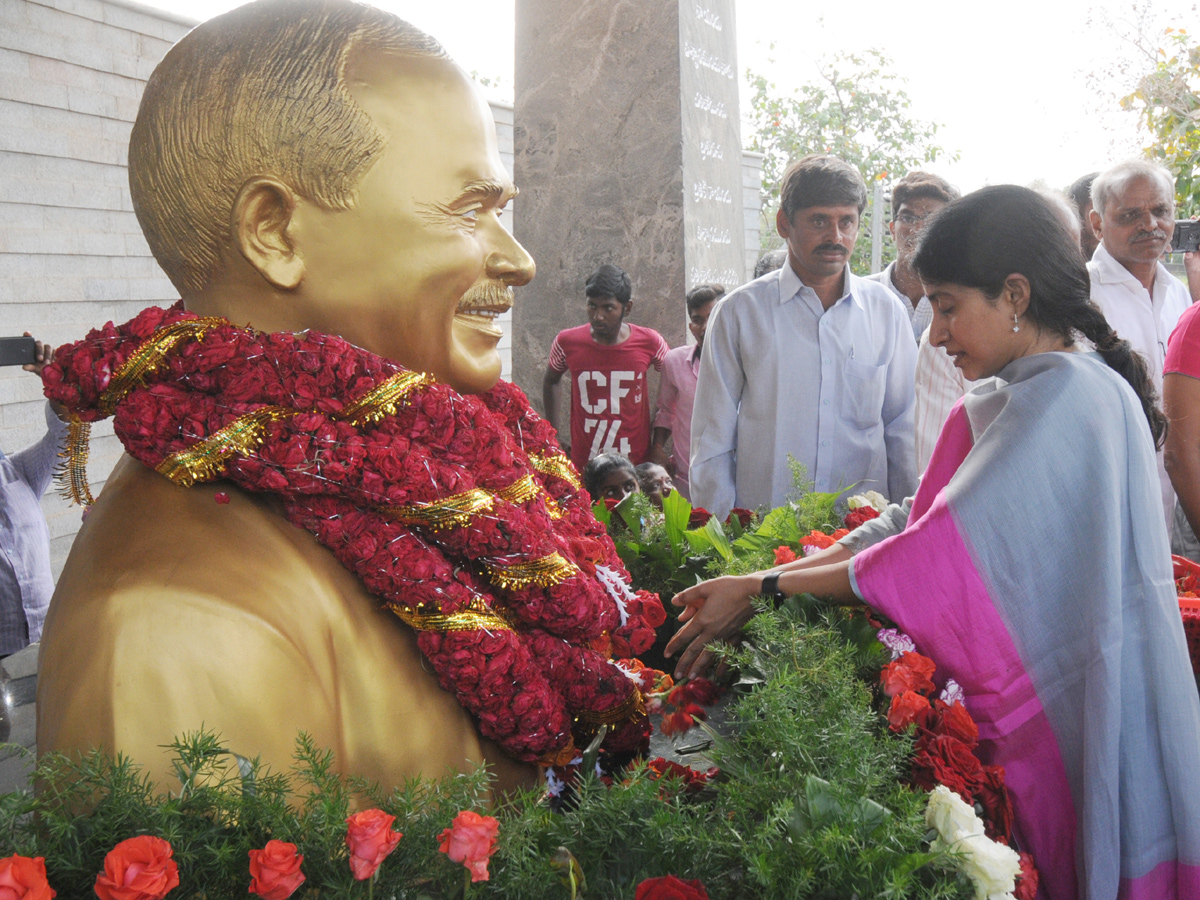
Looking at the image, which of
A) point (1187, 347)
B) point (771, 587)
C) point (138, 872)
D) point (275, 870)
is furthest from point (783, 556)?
point (1187, 347)

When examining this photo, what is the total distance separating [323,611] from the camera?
135 centimetres

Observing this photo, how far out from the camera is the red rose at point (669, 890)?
3.72 ft

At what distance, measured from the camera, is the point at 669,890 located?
1.14 metres

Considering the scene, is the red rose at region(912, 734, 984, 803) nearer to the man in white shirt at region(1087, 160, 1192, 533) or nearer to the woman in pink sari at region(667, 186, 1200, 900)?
the woman in pink sari at region(667, 186, 1200, 900)

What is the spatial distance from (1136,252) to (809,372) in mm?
1547

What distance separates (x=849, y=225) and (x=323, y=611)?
9.51 feet

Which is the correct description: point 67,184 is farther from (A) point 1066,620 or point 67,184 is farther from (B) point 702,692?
(A) point 1066,620

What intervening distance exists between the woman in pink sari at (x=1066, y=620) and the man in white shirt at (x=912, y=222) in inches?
95.7

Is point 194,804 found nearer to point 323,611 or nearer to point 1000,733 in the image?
point 323,611

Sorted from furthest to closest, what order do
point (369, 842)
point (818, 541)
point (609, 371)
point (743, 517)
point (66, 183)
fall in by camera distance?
point (609, 371) → point (66, 183) → point (743, 517) → point (818, 541) → point (369, 842)

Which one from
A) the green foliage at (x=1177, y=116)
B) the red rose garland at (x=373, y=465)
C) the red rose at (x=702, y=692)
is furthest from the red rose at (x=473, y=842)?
the green foliage at (x=1177, y=116)

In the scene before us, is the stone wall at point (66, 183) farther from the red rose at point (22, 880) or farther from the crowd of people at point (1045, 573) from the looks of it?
the red rose at point (22, 880)

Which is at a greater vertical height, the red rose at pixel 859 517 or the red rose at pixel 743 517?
the red rose at pixel 859 517

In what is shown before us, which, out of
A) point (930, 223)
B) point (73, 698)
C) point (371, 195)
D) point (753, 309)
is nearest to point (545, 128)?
point (753, 309)
